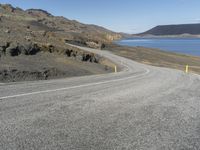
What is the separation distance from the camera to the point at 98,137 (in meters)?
5.71

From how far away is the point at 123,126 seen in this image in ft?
21.6

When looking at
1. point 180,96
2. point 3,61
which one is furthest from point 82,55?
point 180,96

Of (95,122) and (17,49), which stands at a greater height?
(17,49)

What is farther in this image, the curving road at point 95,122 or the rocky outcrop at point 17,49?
the rocky outcrop at point 17,49

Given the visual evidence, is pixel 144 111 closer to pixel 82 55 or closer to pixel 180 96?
pixel 180 96

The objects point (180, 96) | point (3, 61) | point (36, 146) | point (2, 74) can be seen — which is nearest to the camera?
point (36, 146)

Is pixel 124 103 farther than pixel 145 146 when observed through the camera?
Yes

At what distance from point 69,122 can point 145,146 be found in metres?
1.94

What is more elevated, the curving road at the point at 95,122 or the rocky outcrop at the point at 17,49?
the rocky outcrop at the point at 17,49

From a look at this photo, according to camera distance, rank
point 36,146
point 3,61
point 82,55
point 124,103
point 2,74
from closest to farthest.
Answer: point 36,146
point 124,103
point 2,74
point 3,61
point 82,55

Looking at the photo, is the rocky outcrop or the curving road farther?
the rocky outcrop

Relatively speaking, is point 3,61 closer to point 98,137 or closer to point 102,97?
point 102,97

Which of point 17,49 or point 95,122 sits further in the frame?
point 17,49

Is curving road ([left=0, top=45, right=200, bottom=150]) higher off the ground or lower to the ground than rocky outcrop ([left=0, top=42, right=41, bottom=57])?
lower
